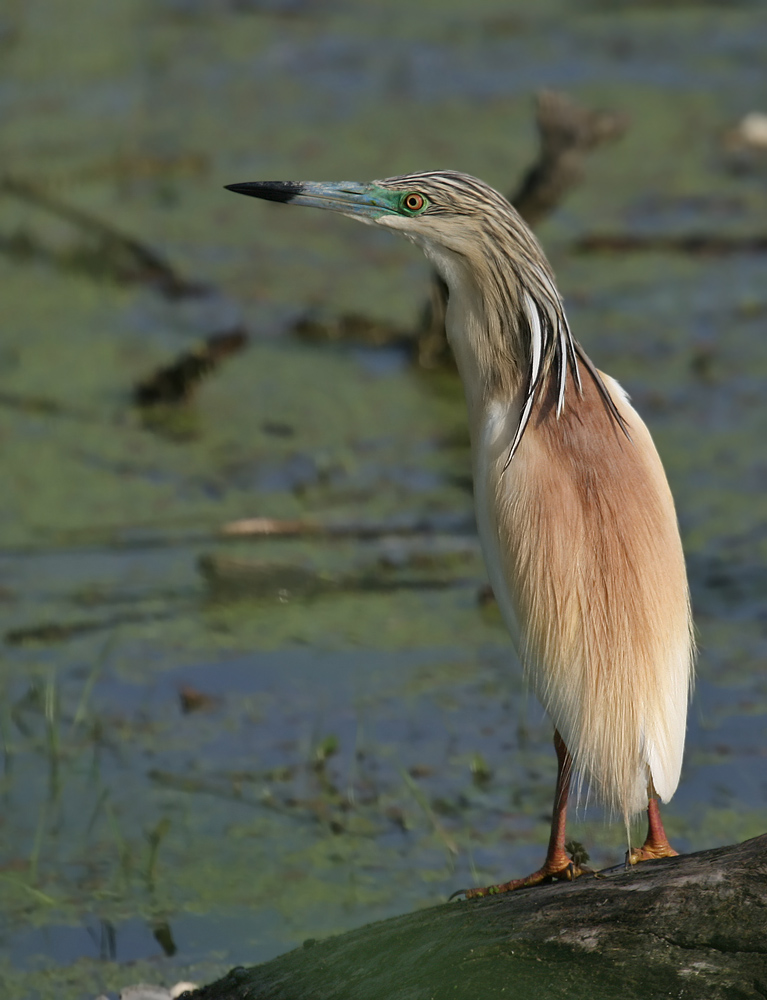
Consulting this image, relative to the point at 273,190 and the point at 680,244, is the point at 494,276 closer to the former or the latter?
the point at 273,190

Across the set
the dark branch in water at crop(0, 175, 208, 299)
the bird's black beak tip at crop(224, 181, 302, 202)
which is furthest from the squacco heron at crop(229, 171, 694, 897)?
the dark branch in water at crop(0, 175, 208, 299)

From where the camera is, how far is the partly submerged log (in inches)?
86.7

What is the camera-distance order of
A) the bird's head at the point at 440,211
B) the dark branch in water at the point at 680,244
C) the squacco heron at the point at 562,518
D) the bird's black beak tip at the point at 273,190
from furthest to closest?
the dark branch in water at the point at 680,244, the bird's black beak tip at the point at 273,190, the bird's head at the point at 440,211, the squacco heron at the point at 562,518

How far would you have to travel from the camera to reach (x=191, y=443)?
579 centimetres

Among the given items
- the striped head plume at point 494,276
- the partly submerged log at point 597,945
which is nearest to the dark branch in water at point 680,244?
the striped head plume at point 494,276

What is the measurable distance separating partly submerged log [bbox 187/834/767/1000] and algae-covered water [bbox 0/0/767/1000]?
930mm

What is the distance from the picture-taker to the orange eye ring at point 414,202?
2.85 meters

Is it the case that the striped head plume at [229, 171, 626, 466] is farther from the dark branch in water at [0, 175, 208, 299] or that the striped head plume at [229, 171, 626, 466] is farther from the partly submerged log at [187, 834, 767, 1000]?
the dark branch in water at [0, 175, 208, 299]

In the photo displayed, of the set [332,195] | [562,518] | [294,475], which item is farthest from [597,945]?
[294,475]

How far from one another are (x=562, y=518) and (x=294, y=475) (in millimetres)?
2917

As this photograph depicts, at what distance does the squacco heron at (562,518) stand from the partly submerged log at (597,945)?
25 cm

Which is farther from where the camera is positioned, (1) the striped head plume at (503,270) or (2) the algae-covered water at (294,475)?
(2) the algae-covered water at (294,475)

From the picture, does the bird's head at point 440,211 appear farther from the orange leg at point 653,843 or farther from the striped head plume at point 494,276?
the orange leg at point 653,843

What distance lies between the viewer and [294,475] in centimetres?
561
